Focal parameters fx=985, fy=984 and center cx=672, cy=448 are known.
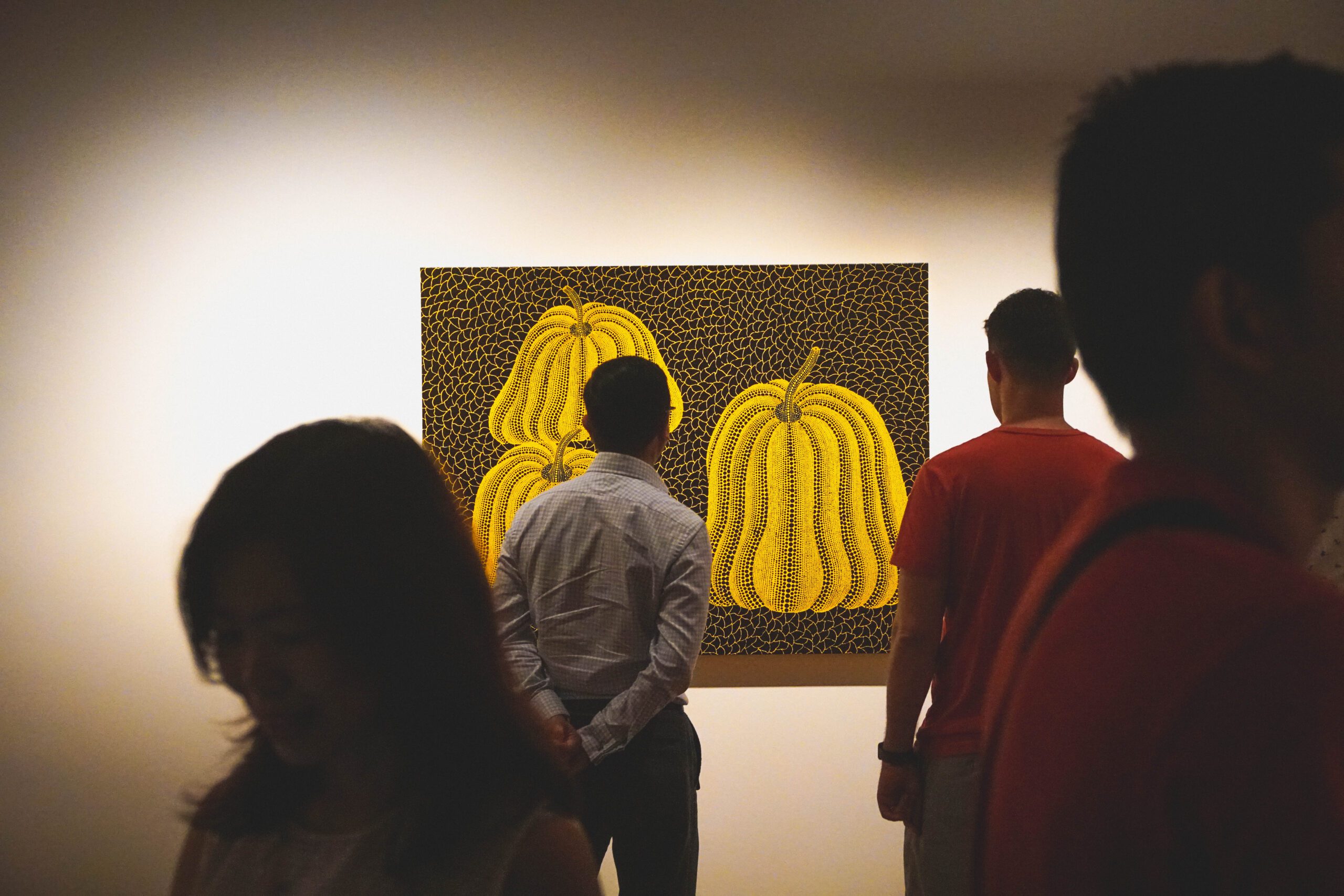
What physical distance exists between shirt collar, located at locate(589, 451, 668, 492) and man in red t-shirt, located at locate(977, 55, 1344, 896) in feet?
5.57

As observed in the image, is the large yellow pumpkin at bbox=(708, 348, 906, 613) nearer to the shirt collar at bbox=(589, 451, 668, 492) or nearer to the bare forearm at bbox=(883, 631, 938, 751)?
the shirt collar at bbox=(589, 451, 668, 492)

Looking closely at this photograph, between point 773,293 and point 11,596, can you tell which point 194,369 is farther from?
point 773,293

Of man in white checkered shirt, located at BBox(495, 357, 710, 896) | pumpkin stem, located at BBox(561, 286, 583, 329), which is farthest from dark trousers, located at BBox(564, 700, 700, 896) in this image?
pumpkin stem, located at BBox(561, 286, 583, 329)

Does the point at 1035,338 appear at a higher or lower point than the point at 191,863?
higher

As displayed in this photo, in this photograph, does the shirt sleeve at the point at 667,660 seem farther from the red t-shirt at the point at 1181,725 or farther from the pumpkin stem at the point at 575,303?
the red t-shirt at the point at 1181,725

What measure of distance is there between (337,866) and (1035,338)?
165 cm

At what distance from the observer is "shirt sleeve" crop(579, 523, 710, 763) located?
2.21 m

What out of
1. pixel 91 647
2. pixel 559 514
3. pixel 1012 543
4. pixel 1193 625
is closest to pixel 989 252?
pixel 1012 543

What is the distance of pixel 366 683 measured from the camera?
926 millimetres

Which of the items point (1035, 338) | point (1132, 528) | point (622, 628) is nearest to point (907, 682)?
point (622, 628)

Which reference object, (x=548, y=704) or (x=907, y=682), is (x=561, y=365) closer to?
(x=548, y=704)

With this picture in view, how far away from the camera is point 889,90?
3.21m

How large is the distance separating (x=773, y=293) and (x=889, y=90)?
0.79 metres

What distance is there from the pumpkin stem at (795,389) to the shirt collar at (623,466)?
846 mm
